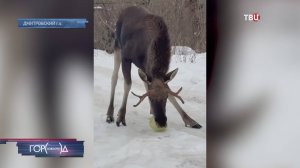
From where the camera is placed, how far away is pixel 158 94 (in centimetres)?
251

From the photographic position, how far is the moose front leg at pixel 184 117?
97.3 inches

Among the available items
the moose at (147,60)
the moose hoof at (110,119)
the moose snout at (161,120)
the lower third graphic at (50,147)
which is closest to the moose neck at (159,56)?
the moose at (147,60)

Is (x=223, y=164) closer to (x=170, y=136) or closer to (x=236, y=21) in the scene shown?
(x=170, y=136)

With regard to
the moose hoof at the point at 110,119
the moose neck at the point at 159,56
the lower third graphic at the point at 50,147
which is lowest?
the lower third graphic at the point at 50,147

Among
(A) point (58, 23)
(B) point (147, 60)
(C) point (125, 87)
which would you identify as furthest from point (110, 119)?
(A) point (58, 23)

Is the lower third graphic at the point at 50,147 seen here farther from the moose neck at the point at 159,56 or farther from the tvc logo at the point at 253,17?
the tvc logo at the point at 253,17

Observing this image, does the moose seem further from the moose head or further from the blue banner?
the blue banner

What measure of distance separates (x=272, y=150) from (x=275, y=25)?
82 centimetres

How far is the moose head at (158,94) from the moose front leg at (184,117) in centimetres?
3

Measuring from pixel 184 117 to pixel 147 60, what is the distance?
452 mm

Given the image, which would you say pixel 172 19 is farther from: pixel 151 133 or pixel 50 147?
pixel 50 147

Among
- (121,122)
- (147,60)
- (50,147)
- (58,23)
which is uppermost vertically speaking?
(58,23)

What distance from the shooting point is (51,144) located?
250 cm

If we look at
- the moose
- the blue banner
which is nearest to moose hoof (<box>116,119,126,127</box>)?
the moose
